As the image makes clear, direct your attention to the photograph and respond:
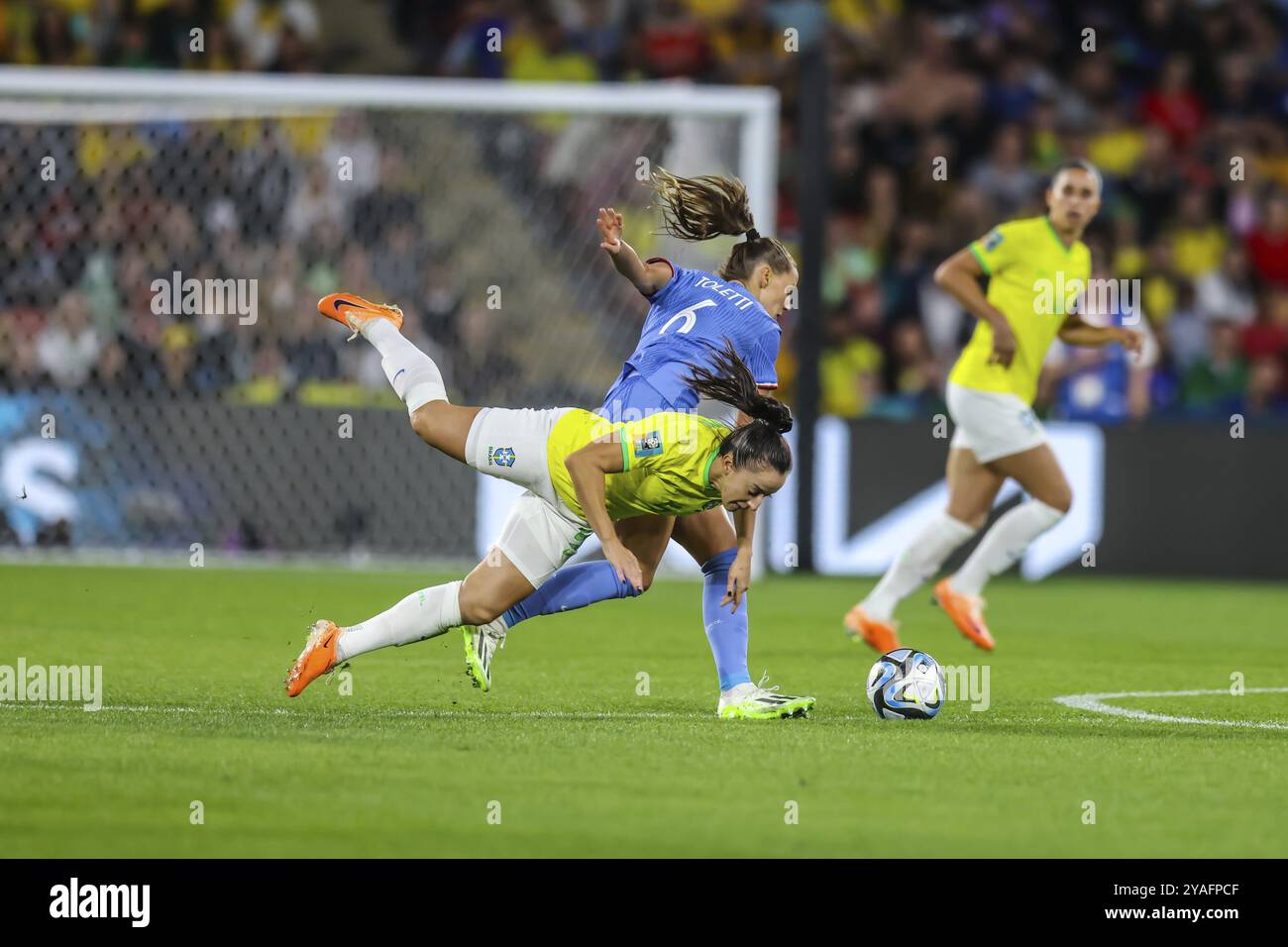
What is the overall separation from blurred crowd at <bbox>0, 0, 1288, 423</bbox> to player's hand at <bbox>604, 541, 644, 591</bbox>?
8218 millimetres

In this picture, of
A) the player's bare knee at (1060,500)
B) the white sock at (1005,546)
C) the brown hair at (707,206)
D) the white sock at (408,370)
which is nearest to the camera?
the white sock at (408,370)

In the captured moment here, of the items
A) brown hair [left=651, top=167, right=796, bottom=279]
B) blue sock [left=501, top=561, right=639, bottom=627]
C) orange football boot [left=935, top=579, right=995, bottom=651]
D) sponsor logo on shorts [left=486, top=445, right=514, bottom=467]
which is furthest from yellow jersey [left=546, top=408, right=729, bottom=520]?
orange football boot [left=935, top=579, right=995, bottom=651]

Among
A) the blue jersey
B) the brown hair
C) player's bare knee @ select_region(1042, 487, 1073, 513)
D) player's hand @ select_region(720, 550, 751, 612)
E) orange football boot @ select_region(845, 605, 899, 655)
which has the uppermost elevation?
the brown hair

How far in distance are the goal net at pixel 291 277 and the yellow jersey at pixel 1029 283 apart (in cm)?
393

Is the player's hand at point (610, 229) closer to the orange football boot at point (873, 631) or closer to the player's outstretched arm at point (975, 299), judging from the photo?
the player's outstretched arm at point (975, 299)

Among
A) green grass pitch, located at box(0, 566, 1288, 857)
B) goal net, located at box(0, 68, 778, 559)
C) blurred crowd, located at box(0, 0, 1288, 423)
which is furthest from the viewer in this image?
blurred crowd, located at box(0, 0, 1288, 423)

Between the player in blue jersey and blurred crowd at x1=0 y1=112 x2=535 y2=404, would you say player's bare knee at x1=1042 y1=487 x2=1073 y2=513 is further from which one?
blurred crowd at x1=0 y1=112 x2=535 y2=404

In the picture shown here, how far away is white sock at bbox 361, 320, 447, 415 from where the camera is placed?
7149 mm

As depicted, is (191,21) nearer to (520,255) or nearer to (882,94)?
(520,255)

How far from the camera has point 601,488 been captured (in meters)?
6.59

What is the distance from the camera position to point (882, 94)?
18.5 metres

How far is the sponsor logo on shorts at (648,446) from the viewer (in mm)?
6598

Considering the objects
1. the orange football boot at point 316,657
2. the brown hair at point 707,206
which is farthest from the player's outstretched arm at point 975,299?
the orange football boot at point 316,657

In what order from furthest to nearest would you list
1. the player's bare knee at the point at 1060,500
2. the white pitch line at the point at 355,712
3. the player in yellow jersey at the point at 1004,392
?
the player's bare knee at the point at 1060,500 < the player in yellow jersey at the point at 1004,392 < the white pitch line at the point at 355,712
